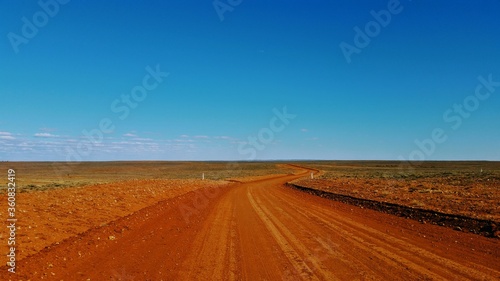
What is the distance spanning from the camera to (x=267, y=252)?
28.4 ft

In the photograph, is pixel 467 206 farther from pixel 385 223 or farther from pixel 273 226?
pixel 273 226

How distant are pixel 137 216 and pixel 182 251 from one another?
20.4 feet

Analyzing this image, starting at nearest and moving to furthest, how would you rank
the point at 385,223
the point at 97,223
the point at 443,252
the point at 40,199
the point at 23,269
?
the point at 23,269, the point at 443,252, the point at 97,223, the point at 385,223, the point at 40,199

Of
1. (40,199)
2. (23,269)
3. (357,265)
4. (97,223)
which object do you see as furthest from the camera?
(40,199)

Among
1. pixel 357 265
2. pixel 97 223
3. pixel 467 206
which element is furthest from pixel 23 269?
pixel 467 206

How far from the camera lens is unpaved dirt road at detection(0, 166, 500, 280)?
686 cm

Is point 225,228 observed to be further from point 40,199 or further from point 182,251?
point 40,199

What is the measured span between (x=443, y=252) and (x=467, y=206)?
8.12m

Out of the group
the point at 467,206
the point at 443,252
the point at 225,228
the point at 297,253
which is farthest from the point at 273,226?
the point at 467,206

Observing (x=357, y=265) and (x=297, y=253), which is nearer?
(x=357, y=265)

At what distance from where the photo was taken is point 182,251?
28.7 feet

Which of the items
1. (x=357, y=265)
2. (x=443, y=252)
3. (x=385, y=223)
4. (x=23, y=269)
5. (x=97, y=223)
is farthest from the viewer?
(x=385, y=223)

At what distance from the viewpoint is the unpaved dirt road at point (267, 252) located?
270 inches

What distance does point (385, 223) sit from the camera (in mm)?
12906
